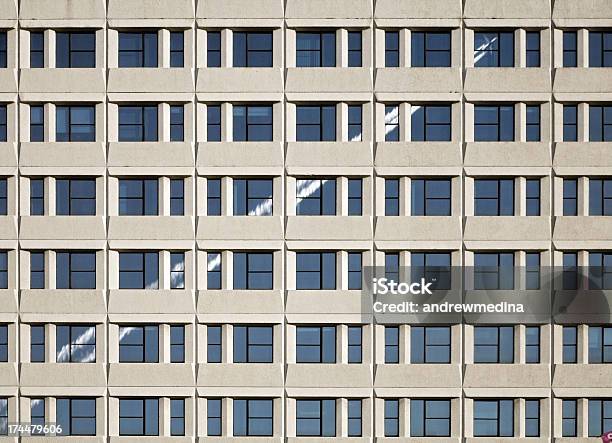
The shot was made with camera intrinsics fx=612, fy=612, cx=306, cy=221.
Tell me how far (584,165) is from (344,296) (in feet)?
31.5

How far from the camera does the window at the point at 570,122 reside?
21.7 metres

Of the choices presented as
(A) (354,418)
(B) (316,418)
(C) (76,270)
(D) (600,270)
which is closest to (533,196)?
(D) (600,270)

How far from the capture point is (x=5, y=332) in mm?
21719

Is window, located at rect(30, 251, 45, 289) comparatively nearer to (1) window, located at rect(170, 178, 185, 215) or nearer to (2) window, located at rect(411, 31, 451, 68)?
(1) window, located at rect(170, 178, 185, 215)

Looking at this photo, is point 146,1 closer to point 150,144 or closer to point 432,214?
point 150,144

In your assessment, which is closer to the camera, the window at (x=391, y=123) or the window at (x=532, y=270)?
the window at (x=532, y=270)

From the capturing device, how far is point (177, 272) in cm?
2166

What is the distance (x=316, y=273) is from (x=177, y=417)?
7.07m

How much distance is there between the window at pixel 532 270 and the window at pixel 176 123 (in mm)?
13000

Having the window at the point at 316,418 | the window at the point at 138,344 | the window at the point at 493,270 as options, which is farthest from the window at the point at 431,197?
the window at the point at 138,344

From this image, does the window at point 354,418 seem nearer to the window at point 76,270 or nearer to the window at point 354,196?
the window at point 354,196

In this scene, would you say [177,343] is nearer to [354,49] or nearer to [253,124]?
[253,124]

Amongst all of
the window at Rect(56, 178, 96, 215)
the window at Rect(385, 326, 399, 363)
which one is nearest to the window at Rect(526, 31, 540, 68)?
the window at Rect(385, 326, 399, 363)

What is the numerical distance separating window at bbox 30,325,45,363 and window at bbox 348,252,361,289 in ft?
36.3
